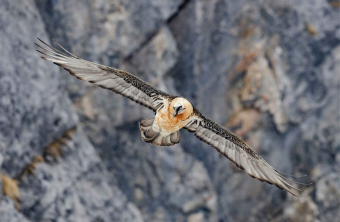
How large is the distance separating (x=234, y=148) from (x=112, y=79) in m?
3.08

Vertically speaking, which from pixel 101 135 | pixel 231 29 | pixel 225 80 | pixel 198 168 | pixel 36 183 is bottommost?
pixel 36 183

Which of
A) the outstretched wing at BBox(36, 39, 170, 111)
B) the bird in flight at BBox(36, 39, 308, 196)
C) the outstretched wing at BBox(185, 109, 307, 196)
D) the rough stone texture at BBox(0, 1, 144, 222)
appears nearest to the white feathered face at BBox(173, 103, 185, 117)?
the bird in flight at BBox(36, 39, 308, 196)

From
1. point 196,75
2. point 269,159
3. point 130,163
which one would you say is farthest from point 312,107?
point 130,163

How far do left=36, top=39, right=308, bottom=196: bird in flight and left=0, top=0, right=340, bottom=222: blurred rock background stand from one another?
2.71 meters

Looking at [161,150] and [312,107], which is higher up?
[312,107]

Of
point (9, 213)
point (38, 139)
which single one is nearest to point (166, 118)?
point (38, 139)

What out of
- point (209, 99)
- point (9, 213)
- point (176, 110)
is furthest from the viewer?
point (209, 99)

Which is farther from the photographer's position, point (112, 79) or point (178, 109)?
point (112, 79)

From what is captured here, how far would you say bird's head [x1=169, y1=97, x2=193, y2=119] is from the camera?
272 inches

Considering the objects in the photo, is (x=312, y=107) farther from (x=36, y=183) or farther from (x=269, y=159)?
(x=36, y=183)

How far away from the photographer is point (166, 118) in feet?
23.8

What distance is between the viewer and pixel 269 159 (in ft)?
46.1

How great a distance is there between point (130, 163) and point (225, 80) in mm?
4562

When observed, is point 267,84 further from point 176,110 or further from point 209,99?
point 176,110
